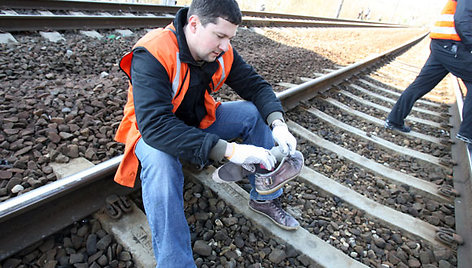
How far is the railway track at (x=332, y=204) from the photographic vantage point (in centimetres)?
186

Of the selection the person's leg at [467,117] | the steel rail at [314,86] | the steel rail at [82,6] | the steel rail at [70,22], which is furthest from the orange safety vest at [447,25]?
the steel rail at [82,6]

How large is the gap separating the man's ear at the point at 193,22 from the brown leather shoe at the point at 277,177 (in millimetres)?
1042

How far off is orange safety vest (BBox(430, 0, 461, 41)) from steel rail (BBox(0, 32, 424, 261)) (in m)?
3.89

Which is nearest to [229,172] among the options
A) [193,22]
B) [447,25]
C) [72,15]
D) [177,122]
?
[177,122]

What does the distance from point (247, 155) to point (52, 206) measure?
1.23 metres

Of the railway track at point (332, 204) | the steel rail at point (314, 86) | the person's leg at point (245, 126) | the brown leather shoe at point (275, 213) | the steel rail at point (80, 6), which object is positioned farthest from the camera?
the steel rail at point (80, 6)

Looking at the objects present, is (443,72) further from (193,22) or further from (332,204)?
(193,22)

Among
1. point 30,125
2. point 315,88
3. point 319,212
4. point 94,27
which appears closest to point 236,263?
point 319,212

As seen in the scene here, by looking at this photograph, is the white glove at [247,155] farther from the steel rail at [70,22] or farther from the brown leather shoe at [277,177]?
the steel rail at [70,22]

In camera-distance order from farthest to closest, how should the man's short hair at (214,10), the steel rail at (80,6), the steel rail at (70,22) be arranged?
1. the steel rail at (80,6)
2. the steel rail at (70,22)
3. the man's short hair at (214,10)

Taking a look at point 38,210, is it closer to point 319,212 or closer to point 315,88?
point 319,212

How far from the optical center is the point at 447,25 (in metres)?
3.52

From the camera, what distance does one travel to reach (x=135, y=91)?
1.74 meters

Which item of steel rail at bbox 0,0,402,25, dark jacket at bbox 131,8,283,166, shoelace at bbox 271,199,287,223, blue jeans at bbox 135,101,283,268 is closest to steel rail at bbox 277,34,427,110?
shoelace at bbox 271,199,287,223
